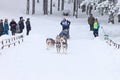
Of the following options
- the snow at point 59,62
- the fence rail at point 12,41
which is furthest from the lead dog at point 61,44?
the fence rail at point 12,41

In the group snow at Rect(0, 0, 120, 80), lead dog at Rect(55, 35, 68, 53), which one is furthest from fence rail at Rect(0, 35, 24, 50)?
lead dog at Rect(55, 35, 68, 53)

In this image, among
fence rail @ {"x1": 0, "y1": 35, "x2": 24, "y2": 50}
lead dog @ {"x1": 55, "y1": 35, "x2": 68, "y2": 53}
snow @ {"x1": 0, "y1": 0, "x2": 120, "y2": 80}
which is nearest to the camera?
snow @ {"x1": 0, "y1": 0, "x2": 120, "y2": 80}

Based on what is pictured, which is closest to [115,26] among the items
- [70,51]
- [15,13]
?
[15,13]

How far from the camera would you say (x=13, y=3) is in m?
68.3

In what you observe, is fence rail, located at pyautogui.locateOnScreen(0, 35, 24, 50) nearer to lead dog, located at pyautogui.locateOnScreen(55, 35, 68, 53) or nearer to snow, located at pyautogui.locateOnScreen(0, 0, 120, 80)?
snow, located at pyautogui.locateOnScreen(0, 0, 120, 80)

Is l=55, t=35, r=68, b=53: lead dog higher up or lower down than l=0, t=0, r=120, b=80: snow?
higher up

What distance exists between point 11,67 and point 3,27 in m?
13.1

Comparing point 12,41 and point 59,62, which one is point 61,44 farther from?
point 12,41

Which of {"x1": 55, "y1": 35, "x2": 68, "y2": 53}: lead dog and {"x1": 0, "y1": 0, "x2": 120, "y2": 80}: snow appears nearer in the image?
{"x1": 0, "y1": 0, "x2": 120, "y2": 80}: snow

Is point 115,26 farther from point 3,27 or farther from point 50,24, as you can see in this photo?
point 3,27

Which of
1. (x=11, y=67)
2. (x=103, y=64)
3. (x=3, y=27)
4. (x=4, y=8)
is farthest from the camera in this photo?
(x=4, y=8)

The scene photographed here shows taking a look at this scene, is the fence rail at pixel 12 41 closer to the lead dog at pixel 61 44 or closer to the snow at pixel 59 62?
the snow at pixel 59 62

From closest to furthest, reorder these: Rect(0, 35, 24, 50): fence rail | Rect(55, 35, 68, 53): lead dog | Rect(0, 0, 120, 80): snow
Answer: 1. Rect(0, 0, 120, 80): snow
2. Rect(55, 35, 68, 53): lead dog
3. Rect(0, 35, 24, 50): fence rail

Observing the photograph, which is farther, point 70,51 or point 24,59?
point 70,51
